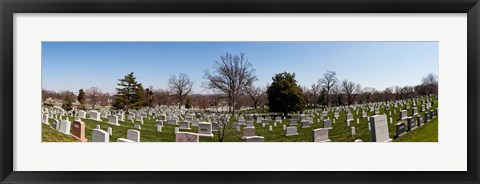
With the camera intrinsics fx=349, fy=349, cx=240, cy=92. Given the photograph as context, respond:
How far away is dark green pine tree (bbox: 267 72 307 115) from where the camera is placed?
357cm

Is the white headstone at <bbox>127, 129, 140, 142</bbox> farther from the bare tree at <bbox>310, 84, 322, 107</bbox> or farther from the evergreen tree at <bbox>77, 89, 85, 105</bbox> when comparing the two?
the bare tree at <bbox>310, 84, 322, 107</bbox>

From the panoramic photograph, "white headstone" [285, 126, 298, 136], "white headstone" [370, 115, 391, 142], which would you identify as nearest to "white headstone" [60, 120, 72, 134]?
the panoramic photograph

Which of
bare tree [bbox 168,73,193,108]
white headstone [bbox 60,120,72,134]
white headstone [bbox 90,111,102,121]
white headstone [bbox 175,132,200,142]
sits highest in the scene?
bare tree [bbox 168,73,193,108]

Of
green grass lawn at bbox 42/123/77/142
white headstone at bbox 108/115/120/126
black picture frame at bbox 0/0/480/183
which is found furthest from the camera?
white headstone at bbox 108/115/120/126

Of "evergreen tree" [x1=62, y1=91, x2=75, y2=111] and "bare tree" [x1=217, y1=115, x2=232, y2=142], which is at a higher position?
"evergreen tree" [x1=62, y1=91, x2=75, y2=111]

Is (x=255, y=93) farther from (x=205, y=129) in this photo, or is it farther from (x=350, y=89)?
(x=350, y=89)

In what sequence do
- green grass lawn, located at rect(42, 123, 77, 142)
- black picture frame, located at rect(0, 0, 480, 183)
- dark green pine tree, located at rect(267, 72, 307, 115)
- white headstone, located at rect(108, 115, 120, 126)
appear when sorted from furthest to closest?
white headstone, located at rect(108, 115, 120, 126) → dark green pine tree, located at rect(267, 72, 307, 115) → green grass lawn, located at rect(42, 123, 77, 142) → black picture frame, located at rect(0, 0, 480, 183)

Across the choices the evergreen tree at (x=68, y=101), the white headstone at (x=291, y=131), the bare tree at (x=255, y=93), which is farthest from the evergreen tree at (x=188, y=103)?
the evergreen tree at (x=68, y=101)

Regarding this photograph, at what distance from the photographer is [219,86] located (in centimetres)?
367

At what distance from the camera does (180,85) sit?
11.9 ft

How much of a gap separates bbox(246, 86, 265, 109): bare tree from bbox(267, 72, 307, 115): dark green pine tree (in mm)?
84

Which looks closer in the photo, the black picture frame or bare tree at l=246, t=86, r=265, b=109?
the black picture frame
